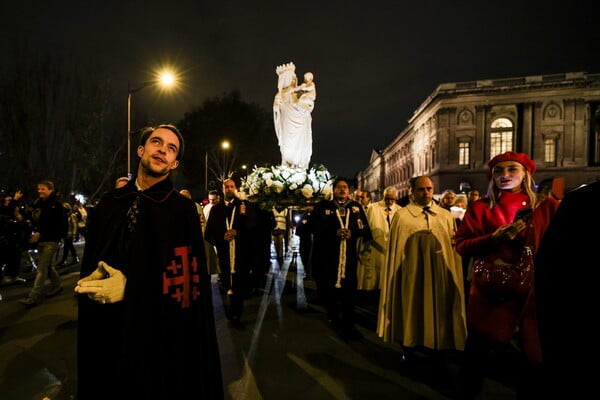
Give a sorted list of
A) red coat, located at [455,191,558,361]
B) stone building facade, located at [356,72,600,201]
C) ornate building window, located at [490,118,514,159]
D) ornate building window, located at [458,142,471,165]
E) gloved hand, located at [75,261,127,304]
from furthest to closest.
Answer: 1. ornate building window, located at [458,142,471,165]
2. ornate building window, located at [490,118,514,159]
3. stone building facade, located at [356,72,600,201]
4. red coat, located at [455,191,558,361]
5. gloved hand, located at [75,261,127,304]

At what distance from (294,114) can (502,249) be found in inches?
312

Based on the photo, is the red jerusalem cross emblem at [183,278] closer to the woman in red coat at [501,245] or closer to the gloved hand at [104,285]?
the gloved hand at [104,285]

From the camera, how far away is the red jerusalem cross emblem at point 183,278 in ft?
6.29

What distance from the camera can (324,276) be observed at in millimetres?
5535

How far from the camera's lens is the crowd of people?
1.78m

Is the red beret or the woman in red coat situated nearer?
the woman in red coat

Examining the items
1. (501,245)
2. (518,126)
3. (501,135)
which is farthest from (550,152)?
(501,245)

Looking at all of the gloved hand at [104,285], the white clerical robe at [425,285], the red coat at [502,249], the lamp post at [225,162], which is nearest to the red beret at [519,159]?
the red coat at [502,249]

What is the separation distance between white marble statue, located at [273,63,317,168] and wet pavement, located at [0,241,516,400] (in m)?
5.22

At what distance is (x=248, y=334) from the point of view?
16.2ft

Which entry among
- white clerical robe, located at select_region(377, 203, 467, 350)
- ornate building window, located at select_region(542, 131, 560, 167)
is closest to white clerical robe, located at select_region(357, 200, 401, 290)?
white clerical robe, located at select_region(377, 203, 467, 350)

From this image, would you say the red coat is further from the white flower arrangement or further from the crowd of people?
the white flower arrangement

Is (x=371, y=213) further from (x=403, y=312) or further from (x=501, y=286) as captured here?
(x=501, y=286)

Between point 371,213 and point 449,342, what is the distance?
10.9 feet
